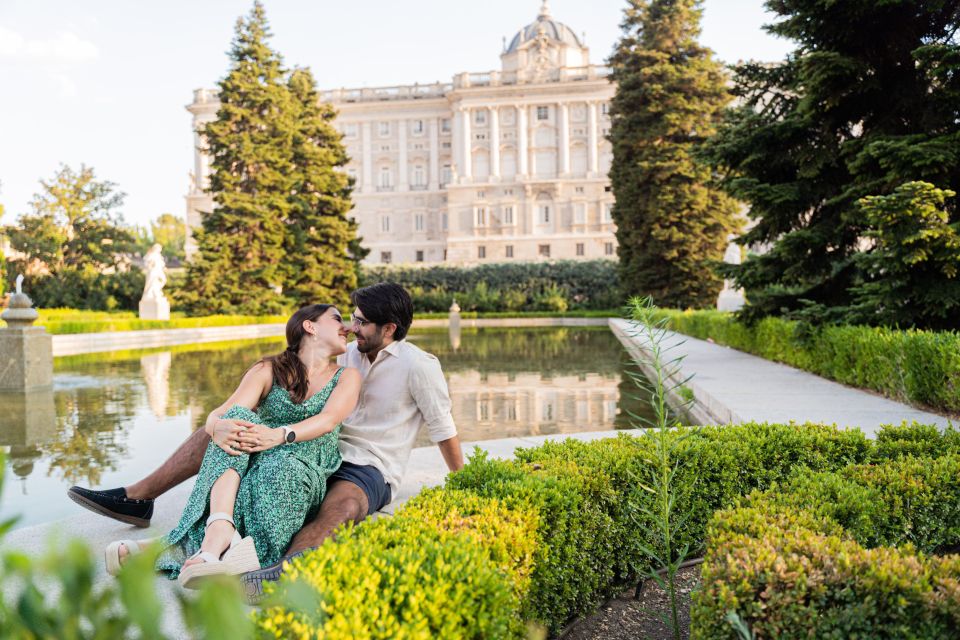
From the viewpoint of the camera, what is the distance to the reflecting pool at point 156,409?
402cm

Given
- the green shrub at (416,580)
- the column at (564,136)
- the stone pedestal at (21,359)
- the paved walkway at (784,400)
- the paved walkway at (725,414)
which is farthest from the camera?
the column at (564,136)

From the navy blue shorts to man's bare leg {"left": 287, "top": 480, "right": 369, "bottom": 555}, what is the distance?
0.14ft

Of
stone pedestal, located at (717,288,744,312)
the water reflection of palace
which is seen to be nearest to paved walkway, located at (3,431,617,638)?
the water reflection of palace

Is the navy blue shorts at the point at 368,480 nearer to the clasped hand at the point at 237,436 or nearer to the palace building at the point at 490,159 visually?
the clasped hand at the point at 237,436

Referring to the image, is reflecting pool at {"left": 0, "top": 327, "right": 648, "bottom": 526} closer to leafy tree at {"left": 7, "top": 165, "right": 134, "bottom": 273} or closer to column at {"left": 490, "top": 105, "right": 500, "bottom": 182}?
leafy tree at {"left": 7, "top": 165, "right": 134, "bottom": 273}

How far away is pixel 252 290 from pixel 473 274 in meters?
12.9

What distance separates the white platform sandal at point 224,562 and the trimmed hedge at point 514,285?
27295mm

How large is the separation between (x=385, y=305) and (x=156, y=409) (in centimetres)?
449

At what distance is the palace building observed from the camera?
51.9 meters

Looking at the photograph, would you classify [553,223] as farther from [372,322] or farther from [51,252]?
[372,322]

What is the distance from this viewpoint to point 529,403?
22.0 feet

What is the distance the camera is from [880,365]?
Answer: 5438 mm

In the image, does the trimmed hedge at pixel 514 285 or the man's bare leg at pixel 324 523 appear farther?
the trimmed hedge at pixel 514 285

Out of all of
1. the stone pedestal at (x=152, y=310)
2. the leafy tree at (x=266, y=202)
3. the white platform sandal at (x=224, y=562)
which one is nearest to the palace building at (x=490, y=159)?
the leafy tree at (x=266, y=202)
